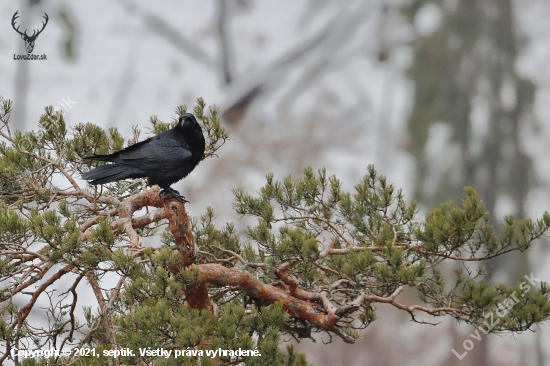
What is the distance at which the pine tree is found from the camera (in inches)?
80.5

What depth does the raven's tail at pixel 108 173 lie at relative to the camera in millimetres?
2391

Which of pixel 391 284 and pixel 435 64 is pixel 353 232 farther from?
pixel 435 64

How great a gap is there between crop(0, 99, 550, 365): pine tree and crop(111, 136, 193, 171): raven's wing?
0.47 ft

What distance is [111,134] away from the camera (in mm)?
2883

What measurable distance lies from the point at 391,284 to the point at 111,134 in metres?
1.67

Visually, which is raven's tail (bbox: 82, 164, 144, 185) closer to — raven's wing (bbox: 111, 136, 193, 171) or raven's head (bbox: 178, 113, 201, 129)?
raven's wing (bbox: 111, 136, 193, 171)

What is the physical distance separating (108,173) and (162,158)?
296 millimetres

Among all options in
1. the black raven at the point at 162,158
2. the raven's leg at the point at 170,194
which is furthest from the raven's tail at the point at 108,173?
the raven's leg at the point at 170,194

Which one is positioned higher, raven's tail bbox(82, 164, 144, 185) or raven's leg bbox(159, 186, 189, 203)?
raven's tail bbox(82, 164, 144, 185)

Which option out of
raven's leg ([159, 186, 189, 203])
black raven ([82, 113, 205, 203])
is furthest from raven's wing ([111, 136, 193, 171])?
raven's leg ([159, 186, 189, 203])

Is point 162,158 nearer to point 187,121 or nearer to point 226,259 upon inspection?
point 187,121

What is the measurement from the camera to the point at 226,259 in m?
2.75

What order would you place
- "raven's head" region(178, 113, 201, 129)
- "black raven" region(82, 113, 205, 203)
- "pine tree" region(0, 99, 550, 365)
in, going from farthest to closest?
"raven's head" region(178, 113, 201, 129), "black raven" region(82, 113, 205, 203), "pine tree" region(0, 99, 550, 365)

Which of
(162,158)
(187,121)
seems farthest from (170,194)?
(187,121)
